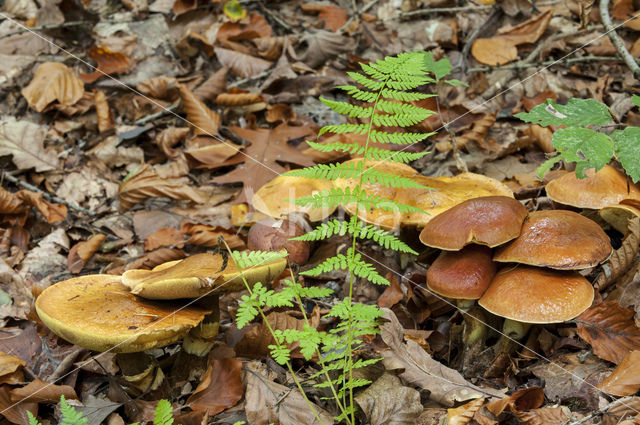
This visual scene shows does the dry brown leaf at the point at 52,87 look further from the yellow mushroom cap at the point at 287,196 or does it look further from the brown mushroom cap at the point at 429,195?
the brown mushroom cap at the point at 429,195

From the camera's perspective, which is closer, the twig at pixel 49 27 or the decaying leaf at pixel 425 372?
the decaying leaf at pixel 425 372

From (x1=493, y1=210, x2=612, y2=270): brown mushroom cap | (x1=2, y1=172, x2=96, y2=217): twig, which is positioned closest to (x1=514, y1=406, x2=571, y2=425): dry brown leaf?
(x1=493, y1=210, x2=612, y2=270): brown mushroom cap

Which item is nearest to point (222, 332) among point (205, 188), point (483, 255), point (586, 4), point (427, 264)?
point (427, 264)

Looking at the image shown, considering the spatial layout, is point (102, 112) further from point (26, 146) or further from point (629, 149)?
point (629, 149)

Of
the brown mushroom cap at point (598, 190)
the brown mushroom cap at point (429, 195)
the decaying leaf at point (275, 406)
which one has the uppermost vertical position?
the brown mushroom cap at point (598, 190)

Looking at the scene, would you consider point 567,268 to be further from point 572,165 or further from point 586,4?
point 586,4

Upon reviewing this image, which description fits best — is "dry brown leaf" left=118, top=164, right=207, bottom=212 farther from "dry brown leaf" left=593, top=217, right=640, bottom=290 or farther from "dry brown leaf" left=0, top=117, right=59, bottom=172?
"dry brown leaf" left=593, top=217, right=640, bottom=290

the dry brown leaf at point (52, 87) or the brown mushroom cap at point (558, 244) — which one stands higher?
the brown mushroom cap at point (558, 244)

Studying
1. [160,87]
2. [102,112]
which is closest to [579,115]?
[160,87]

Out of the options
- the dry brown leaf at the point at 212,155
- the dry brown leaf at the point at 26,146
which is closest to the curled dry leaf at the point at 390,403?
the dry brown leaf at the point at 212,155
